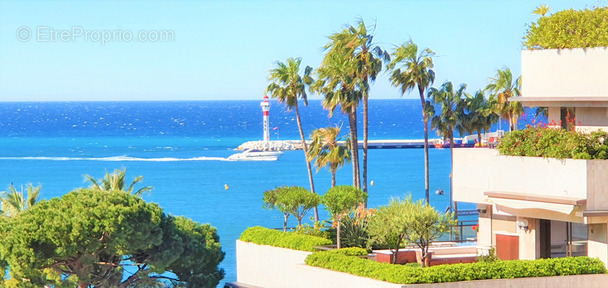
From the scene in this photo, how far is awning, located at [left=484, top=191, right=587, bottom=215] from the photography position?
22.6 meters

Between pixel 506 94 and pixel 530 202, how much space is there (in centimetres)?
2509

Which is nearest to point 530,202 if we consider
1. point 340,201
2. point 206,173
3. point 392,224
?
point 392,224

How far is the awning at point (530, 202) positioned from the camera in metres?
22.6

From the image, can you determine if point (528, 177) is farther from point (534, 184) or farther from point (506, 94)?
point (506, 94)

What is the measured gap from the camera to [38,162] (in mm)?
140750

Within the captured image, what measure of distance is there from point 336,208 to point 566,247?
22.3 feet

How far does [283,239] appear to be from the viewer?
28.3 metres

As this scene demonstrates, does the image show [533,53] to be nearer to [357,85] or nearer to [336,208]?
[336,208]

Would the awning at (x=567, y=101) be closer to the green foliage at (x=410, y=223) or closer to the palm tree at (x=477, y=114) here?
the green foliage at (x=410, y=223)

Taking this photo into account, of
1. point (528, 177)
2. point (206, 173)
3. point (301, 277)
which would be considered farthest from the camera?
point (206, 173)

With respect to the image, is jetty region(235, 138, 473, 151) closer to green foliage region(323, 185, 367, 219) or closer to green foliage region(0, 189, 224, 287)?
green foliage region(323, 185, 367, 219)

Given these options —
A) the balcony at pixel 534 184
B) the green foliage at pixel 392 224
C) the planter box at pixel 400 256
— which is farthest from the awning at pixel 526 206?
the planter box at pixel 400 256

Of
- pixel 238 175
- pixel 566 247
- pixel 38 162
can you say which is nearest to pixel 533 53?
pixel 566 247

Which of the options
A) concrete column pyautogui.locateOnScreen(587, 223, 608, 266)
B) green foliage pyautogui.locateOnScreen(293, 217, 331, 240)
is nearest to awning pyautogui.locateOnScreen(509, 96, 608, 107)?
concrete column pyautogui.locateOnScreen(587, 223, 608, 266)
